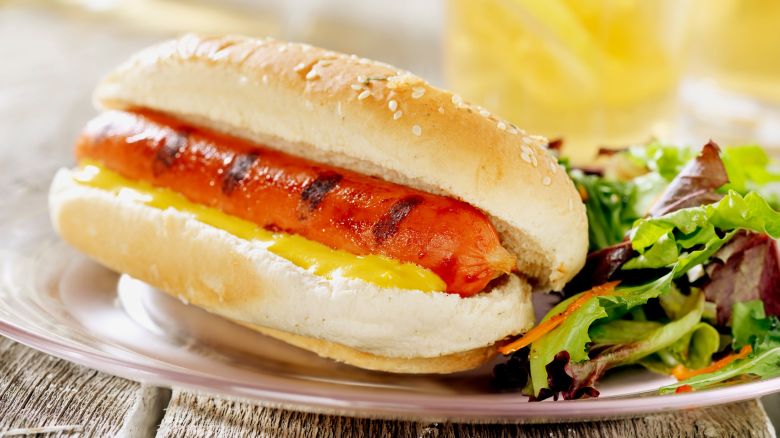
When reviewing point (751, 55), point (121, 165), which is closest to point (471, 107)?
point (121, 165)

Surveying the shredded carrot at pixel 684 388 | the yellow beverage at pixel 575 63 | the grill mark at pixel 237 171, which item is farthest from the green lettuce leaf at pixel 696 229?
the yellow beverage at pixel 575 63

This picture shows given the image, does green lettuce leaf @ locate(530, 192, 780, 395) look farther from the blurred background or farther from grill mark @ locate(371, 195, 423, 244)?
the blurred background

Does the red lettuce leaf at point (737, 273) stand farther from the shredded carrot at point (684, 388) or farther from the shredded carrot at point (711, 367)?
the shredded carrot at point (684, 388)

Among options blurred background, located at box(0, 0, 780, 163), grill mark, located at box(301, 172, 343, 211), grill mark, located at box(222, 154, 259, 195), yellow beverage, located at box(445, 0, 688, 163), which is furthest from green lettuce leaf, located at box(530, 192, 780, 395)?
yellow beverage, located at box(445, 0, 688, 163)

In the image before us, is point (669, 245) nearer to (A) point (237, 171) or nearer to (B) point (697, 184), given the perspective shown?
(B) point (697, 184)

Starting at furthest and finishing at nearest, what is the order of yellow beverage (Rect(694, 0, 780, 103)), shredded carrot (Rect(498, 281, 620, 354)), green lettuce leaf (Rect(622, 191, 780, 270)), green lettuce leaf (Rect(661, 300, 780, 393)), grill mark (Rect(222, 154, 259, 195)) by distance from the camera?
1. yellow beverage (Rect(694, 0, 780, 103))
2. grill mark (Rect(222, 154, 259, 195))
3. green lettuce leaf (Rect(622, 191, 780, 270))
4. shredded carrot (Rect(498, 281, 620, 354))
5. green lettuce leaf (Rect(661, 300, 780, 393))
